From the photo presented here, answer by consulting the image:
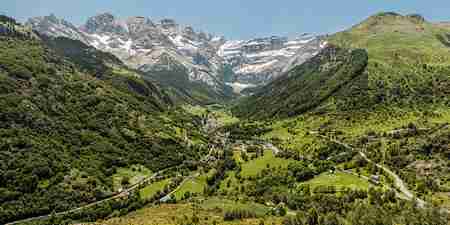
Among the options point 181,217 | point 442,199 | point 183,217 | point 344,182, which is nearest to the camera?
point 183,217

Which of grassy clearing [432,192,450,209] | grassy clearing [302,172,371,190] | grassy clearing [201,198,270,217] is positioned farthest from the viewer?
grassy clearing [302,172,371,190]

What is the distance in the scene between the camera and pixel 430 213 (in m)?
138

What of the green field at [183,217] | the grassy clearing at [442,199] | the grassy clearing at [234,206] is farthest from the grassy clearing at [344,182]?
the green field at [183,217]

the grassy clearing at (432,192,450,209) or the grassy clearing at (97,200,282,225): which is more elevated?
the grassy clearing at (432,192,450,209)

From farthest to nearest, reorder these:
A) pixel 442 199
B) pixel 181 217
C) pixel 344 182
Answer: pixel 344 182
pixel 442 199
pixel 181 217

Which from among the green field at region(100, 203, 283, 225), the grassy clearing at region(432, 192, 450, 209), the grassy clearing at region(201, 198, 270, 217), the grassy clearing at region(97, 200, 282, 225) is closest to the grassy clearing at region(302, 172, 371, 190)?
the grassy clearing at region(432, 192, 450, 209)

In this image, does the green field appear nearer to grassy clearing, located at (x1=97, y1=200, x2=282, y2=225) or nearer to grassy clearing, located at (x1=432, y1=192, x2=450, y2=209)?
grassy clearing, located at (x1=97, y1=200, x2=282, y2=225)

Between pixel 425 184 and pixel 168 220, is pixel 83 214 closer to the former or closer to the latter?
pixel 168 220

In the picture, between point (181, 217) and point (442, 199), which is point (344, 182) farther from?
point (181, 217)

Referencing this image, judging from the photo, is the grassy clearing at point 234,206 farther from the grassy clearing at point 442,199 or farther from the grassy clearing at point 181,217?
the grassy clearing at point 442,199

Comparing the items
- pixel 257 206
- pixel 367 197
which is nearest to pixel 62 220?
pixel 257 206

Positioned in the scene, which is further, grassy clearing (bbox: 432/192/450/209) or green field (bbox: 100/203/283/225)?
grassy clearing (bbox: 432/192/450/209)

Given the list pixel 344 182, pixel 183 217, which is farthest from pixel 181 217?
pixel 344 182

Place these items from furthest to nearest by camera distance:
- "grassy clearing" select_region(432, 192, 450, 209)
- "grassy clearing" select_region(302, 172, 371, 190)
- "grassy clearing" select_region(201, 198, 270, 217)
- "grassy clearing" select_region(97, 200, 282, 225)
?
1. "grassy clearing" select_region(302, 172, 371, 190)
2. "grassy clearing" select_region(201, 198, 270, 217)
3. "grassy clearing" select_region(432, 192, 450, 209)
4. "grassy clearing" select_region(97, 200, 282, 225)
